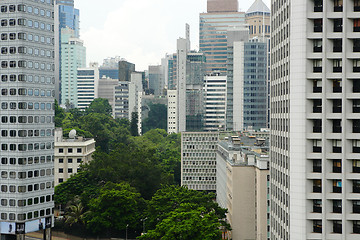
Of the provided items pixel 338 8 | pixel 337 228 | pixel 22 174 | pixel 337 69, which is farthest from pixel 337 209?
pixel 22 174

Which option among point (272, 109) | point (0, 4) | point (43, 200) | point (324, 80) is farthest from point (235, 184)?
point (0, 4)

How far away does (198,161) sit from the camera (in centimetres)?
19362

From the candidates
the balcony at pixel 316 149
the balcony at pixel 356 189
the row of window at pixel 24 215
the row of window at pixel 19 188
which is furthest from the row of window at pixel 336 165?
the row of window at pixel 24 215

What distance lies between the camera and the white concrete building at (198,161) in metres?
193

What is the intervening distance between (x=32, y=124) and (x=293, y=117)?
59001 mm

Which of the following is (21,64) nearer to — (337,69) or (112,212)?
(112,212)

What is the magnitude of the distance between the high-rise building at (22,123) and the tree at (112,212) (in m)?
11.0

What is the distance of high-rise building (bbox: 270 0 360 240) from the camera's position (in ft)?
244

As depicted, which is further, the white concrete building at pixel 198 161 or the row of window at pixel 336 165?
the white concrete building at pixel 198 161

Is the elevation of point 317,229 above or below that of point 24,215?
above

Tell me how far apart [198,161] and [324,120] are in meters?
120

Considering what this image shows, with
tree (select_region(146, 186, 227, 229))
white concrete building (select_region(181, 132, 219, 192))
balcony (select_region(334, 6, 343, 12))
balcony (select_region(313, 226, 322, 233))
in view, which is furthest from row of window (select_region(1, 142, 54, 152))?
white concrete building (select_region(181, 132, 219, 192))

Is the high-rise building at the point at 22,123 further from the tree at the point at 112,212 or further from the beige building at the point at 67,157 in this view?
the beige building at the point at 67,157

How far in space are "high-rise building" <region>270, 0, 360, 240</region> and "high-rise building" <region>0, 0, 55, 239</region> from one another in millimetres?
58245
